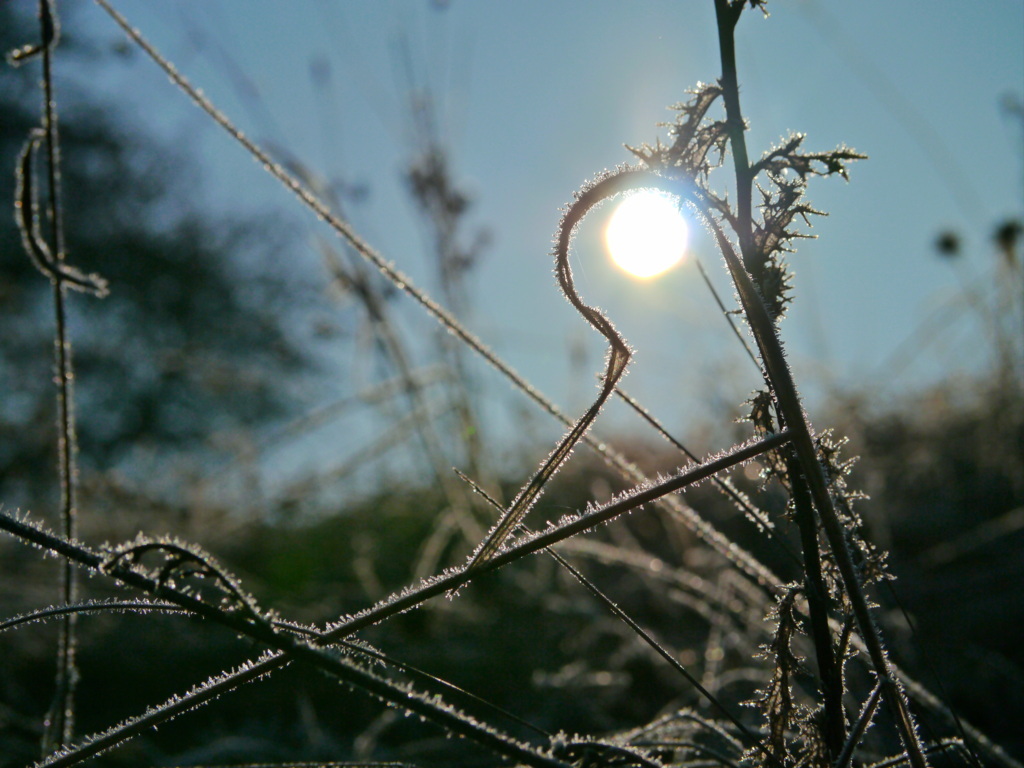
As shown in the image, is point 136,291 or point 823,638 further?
point 136,291

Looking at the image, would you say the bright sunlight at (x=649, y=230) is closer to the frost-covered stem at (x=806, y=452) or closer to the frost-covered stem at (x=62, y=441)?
the frost-covered stem at (x=806, y=452)

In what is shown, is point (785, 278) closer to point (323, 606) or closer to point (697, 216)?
point (697, 216)

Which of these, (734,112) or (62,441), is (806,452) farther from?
(62,441)

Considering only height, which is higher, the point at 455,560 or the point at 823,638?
the point at 455,560

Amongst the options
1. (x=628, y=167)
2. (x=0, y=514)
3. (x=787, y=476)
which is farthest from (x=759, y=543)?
(x=0, y=514)

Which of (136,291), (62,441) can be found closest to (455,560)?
(62,441)

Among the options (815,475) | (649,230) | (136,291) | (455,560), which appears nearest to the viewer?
(815,475)

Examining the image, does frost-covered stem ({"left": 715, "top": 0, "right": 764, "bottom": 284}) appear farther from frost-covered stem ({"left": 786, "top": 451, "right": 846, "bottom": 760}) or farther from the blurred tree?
the blurred tree
